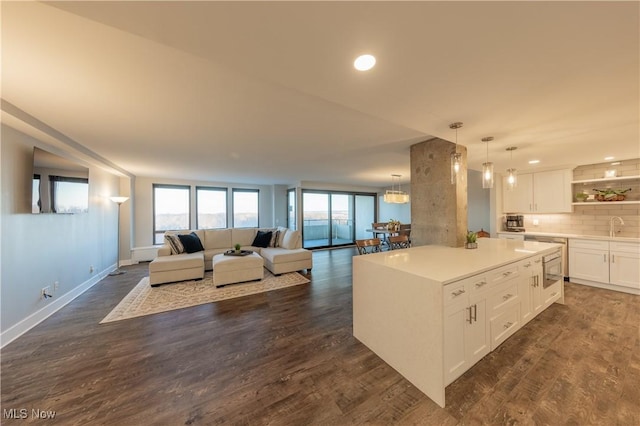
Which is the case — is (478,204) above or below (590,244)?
above

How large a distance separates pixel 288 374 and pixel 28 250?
11.2 feet

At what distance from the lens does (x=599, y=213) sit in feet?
13.6

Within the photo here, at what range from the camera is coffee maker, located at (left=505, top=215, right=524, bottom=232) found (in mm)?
4977

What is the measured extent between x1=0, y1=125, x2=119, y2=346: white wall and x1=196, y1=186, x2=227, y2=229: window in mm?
3228

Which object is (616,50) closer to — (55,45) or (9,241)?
(55,45)

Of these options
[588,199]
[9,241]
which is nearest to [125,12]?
[9,241]

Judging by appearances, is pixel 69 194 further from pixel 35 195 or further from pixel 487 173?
pixel 487 173

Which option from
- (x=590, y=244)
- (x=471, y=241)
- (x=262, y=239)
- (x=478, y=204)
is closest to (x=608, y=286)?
(x=590, y=244)

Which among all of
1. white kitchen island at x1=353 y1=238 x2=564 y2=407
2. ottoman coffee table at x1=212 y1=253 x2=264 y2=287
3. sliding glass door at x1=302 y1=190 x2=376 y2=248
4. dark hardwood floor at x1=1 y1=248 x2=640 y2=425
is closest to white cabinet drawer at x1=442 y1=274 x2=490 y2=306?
white kitchen island at x1=353 y1=238 x2=564 y2=407

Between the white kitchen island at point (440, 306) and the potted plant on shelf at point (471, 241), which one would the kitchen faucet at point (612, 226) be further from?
the potted plant on shelf at point (471, 241)

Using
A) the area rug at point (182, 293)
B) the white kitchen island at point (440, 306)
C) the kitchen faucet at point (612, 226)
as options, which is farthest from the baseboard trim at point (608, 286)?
the area rug at point (182, 293)

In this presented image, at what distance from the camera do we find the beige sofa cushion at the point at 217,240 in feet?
17.8

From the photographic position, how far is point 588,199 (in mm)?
4184

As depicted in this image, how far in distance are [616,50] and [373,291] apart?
222 centimetres
